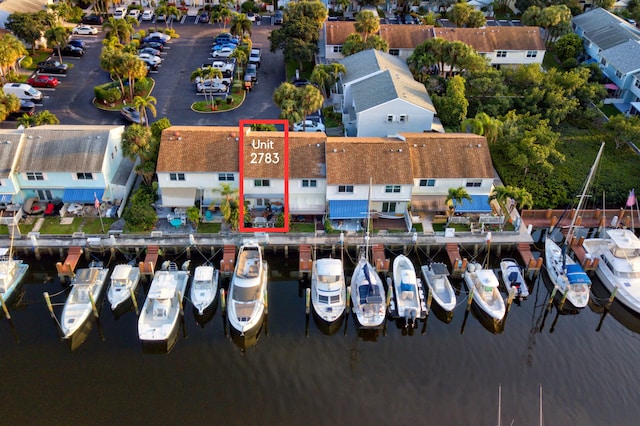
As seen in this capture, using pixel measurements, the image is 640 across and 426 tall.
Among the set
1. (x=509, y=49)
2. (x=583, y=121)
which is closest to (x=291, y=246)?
(x=583, y=121)

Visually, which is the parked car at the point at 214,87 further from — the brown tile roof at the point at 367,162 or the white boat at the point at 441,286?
the white boat at the point at 441,286

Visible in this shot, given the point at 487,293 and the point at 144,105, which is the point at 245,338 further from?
the point at 144,105

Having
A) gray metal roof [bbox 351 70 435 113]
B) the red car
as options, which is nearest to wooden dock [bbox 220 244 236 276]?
gray metal roof [bbox 351 70 435 113]

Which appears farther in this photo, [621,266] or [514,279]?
[621,266]

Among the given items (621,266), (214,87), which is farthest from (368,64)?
(621,266)

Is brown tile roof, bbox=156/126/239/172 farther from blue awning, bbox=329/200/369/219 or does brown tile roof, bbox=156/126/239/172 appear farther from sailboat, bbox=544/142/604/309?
sailboat, bbox=544/142/604/309

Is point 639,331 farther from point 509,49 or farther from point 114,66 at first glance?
point 114,66

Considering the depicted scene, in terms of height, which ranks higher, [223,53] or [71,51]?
[71,51]
